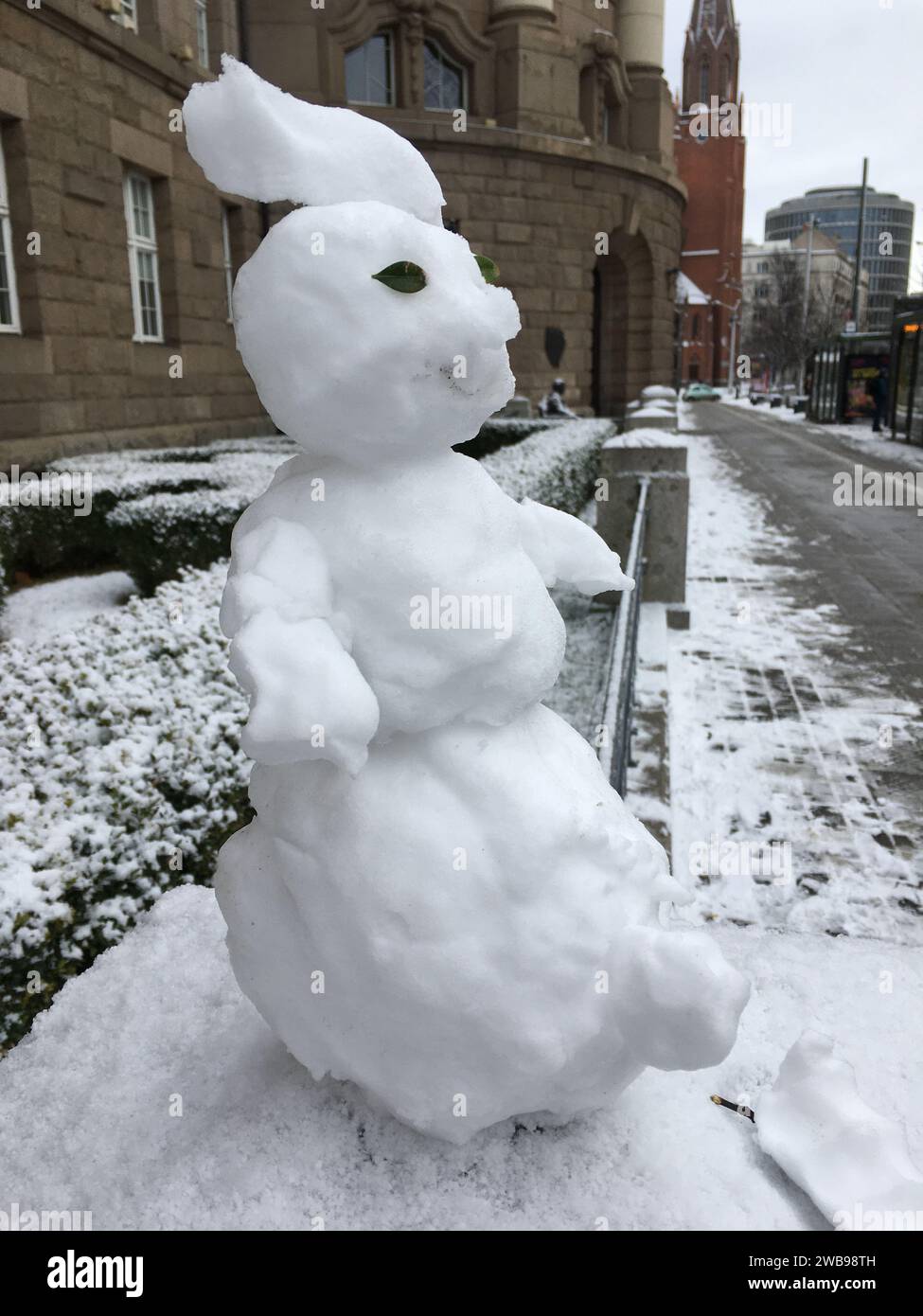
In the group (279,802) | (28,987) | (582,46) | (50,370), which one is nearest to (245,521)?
(279,802)

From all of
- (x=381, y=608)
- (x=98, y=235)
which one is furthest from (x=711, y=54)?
(x=381, y=608)

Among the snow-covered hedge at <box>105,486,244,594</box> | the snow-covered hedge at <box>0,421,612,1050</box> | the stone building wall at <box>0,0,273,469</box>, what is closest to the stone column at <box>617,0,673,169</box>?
the stone building wall at <box>0,0,273,469</box>

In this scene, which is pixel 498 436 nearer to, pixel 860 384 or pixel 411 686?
pixel 411 686

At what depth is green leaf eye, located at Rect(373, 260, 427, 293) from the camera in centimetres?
174

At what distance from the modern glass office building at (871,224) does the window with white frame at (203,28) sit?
3530 inches

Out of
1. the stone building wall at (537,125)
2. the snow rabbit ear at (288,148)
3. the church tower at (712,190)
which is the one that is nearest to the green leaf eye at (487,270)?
the snow rabbit ear at (288,148)

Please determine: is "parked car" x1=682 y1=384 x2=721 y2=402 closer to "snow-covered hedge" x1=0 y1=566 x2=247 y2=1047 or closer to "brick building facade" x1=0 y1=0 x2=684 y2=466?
"brick building facade" x1=0 y1=0 x2=684 y2=466

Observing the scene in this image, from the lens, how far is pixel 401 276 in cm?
174

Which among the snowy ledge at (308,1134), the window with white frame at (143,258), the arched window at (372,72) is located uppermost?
the arched window at (372,72)

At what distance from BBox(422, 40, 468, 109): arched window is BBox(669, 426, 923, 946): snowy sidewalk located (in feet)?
52.6

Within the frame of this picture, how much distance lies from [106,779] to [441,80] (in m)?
20.6

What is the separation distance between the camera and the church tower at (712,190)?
6412cm

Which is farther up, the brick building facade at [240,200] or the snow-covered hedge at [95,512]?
the brick building facade at [240,200]

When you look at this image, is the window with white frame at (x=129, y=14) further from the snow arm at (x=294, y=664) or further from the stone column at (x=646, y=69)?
the stone column at (x=646, y=69)
